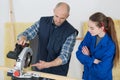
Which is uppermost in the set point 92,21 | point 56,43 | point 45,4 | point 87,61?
point 45,4

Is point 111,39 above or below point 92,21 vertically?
below

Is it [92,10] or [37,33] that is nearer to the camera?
[37,33]

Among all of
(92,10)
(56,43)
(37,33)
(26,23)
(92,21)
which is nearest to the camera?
(92,21)

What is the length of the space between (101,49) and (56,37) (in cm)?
37

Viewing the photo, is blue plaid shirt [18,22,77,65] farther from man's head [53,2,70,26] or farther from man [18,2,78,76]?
man's head [53,2,70,26]

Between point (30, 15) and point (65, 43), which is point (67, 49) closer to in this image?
point (65, 43)

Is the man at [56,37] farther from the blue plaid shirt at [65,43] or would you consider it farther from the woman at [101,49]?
the woman at [101,49]

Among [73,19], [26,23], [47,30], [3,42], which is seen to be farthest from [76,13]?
[3,42]

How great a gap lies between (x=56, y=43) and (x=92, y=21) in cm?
35

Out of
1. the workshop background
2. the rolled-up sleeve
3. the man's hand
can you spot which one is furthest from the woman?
the workshop background

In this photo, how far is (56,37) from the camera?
6.29 ft

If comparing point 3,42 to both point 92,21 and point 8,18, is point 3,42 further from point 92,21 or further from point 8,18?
point 92,21

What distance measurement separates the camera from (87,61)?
1844mm

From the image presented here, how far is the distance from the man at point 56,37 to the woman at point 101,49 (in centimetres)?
16
